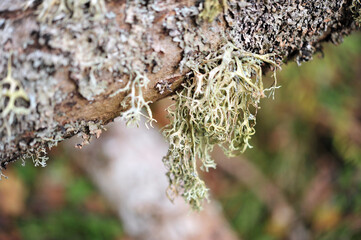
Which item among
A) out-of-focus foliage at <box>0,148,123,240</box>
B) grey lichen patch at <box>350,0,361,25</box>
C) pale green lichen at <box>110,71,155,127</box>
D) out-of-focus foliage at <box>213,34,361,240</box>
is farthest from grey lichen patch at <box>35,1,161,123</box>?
out-of-focus foliage at <box>0,148,123,240</box>

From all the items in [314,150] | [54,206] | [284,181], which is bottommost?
[54,206]

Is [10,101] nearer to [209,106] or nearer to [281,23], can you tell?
[209,106]

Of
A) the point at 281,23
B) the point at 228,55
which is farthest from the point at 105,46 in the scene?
the point at 281,23

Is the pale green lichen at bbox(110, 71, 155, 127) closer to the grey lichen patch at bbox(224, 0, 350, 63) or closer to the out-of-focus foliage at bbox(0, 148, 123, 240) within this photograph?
the grey lichen patch at bbox(224, 0, 350, 63)

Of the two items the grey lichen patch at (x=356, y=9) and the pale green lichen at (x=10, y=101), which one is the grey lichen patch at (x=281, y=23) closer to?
the grey lichen patch at (x=356, y=9)

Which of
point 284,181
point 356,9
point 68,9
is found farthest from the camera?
point 284,181

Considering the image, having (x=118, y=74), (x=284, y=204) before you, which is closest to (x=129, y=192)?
(x=284, y=204)

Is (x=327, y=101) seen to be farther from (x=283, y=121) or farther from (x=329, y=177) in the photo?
(x=329, y=177)
